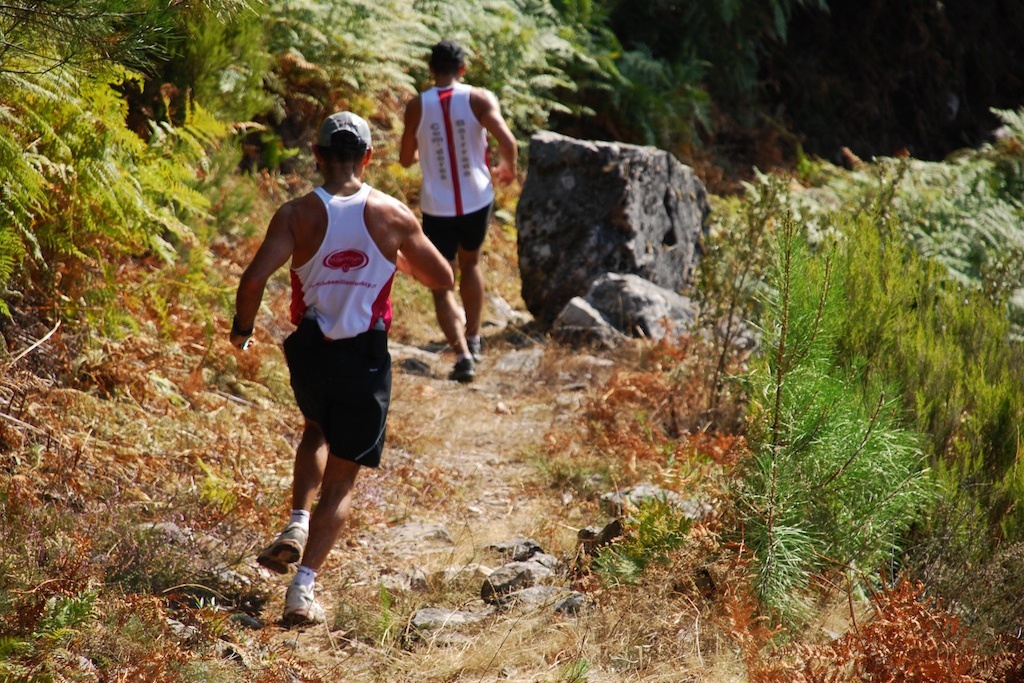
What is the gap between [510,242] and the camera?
10.7m

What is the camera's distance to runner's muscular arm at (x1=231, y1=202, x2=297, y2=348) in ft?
12.8

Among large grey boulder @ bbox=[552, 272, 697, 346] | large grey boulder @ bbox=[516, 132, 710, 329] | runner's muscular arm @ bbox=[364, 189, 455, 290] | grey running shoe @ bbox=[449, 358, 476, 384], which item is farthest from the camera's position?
large grey boulder @ bbox=[516, 132, 710, 329]

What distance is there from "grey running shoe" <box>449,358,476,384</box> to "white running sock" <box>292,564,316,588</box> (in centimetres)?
267

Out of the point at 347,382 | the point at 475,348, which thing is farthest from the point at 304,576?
the point at 475,348

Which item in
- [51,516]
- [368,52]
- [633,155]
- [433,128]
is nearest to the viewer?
[51,516]

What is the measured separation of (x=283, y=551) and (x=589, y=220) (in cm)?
505

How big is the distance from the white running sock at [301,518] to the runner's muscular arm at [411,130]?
12.1 ft

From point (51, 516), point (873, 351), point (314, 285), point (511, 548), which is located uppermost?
point (314, 285)

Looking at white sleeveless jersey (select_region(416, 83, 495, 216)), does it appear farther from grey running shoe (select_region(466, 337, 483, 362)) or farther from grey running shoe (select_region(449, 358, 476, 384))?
grey running shoe (select_region(449, 358, 476, 384))

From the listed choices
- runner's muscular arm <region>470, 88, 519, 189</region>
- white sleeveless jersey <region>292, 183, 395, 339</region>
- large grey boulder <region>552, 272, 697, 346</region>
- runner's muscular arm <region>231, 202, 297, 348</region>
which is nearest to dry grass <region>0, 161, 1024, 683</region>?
large grey boulder <region>552, 272, 697, 346</region>

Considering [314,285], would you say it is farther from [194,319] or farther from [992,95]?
[992,95]

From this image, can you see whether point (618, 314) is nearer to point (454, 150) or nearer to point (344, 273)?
point (454, 150)

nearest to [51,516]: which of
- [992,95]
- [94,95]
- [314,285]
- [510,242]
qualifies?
[314,285]

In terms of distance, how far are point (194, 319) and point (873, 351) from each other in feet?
12.9
